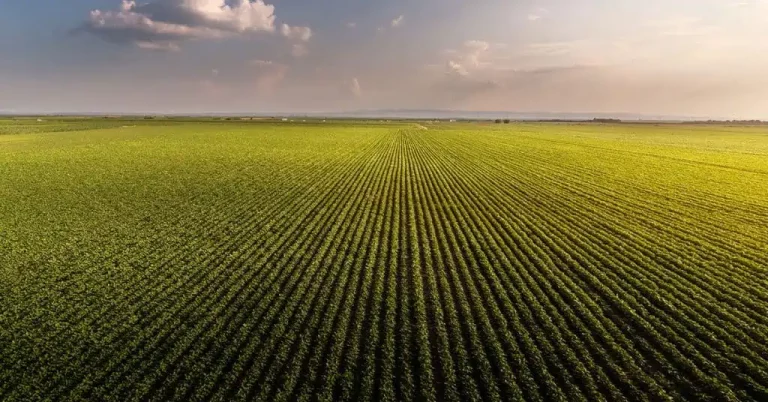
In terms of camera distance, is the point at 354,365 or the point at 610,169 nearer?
the point at 354,365

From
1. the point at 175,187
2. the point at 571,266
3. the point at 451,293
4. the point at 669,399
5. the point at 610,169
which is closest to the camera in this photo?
the point at 669,399

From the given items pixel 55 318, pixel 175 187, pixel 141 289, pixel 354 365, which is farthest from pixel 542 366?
pixel 175 187

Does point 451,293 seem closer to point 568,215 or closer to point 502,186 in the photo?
point 568,215

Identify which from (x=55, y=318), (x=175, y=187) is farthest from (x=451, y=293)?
(x=175, y=187)

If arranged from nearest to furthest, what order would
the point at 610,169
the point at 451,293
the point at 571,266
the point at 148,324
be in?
the point at 148,324
the point at 451,293
the point at 571,266
the point at 610,169

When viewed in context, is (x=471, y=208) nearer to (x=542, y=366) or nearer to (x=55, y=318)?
(x=542, y=366)

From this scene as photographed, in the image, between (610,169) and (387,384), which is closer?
(387,384)
